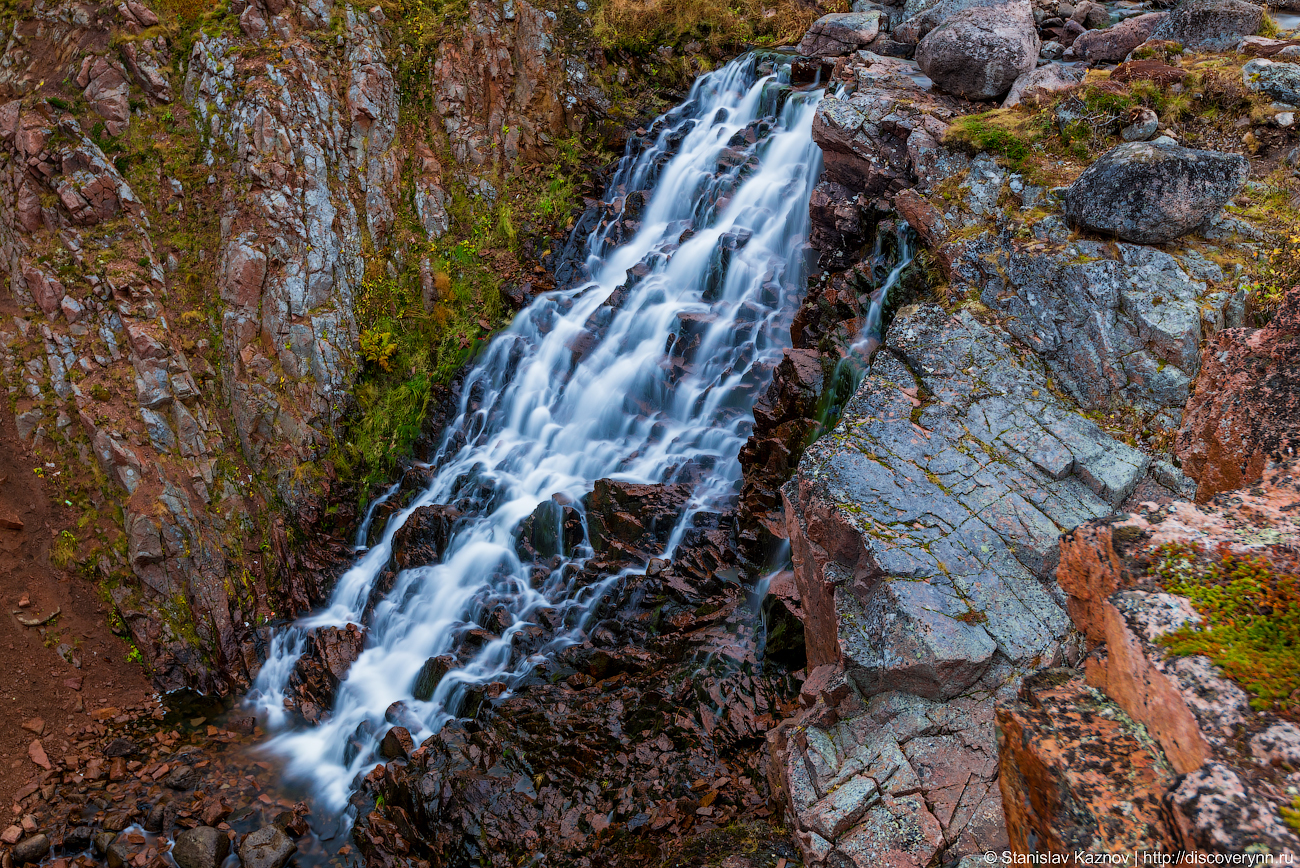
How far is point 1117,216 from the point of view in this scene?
322 inches

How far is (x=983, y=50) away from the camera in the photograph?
11477 mm

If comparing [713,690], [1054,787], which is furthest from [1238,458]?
[713,690]

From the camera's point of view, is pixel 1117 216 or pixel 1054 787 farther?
pixel 1117 216

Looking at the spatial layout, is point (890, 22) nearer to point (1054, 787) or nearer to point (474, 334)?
point (474, 334)

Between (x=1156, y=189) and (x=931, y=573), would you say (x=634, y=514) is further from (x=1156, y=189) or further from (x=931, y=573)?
(x=1156, y=189)

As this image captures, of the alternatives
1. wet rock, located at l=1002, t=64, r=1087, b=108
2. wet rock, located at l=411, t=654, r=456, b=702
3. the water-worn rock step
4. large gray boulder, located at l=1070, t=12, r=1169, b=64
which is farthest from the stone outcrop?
large gray boulder, located at l=1070, t=12, r=1169, b=64

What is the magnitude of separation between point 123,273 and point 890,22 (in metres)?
16.6

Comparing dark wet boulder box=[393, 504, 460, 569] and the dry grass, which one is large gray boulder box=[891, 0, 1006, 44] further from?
dark wet boulder box=[393, 504, 460, 569]

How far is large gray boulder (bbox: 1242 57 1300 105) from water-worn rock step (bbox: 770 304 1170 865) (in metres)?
5.13

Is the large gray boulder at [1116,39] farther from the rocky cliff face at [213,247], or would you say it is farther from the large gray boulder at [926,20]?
the rocky cliff face at [213,247]

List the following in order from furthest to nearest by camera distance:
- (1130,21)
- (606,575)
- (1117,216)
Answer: (1130,21) → (606,575) → (1117,216)

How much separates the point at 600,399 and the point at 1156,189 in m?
8.21

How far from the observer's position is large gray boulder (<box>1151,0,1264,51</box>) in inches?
430

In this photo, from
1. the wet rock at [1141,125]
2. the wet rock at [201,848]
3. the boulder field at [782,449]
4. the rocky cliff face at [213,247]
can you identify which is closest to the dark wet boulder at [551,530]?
the boulder field at [782,449]
